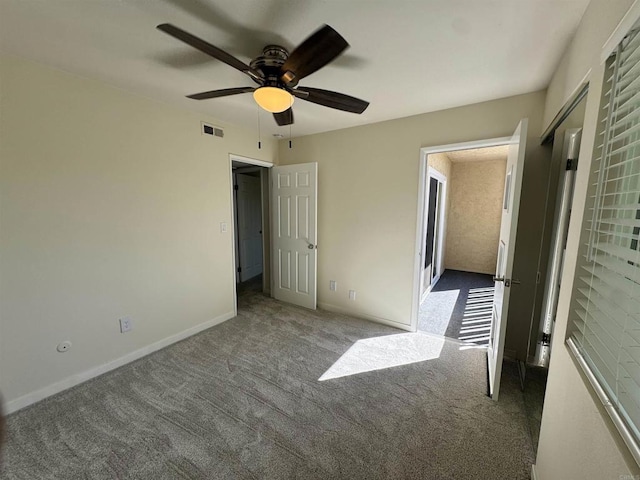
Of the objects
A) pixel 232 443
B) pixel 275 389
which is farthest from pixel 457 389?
pixel 232 443

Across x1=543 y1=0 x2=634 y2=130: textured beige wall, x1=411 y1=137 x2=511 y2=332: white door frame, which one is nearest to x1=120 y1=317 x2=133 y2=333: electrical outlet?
x1=411 y1=137 x2=511 y2=332: white door frame

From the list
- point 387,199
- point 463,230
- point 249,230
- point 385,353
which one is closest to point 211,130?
point 387,199

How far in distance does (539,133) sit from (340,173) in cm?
189

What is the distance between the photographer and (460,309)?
3.59 meters

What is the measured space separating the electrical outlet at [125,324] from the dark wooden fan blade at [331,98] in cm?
236

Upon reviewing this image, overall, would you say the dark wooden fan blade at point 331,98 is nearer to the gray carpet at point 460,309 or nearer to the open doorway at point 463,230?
the open doorway at point 463,230

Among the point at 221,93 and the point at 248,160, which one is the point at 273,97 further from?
the point at 248,160

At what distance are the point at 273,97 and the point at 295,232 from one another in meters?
2.20

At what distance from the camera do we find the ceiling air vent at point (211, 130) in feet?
9.11

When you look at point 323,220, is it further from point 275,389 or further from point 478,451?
point 478,451

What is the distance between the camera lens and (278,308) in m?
3.56

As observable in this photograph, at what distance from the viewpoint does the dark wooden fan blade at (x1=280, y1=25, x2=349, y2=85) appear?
113cm

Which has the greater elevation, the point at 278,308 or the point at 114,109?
the point at 114,109

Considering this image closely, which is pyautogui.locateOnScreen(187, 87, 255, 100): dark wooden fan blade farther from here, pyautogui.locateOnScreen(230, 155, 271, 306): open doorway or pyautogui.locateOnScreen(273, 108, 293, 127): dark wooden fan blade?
pyautogui.locateOnScreen(230, 155, 271, 306): open doorway
